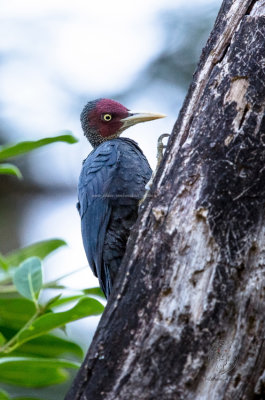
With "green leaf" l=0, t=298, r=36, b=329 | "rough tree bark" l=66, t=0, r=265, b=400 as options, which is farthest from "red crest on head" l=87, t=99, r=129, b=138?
"rough tree bark" l=66, t=0, r=265, b=400

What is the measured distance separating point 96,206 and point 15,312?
99 cm

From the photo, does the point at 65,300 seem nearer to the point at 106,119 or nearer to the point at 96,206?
the point at 96,206

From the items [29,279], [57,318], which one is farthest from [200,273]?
[29,279]

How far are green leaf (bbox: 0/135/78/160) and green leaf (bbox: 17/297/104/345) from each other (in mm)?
846

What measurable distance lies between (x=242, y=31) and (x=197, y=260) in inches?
39.6

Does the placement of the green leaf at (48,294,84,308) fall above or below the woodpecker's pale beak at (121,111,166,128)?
below

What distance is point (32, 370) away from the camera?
8.95ft

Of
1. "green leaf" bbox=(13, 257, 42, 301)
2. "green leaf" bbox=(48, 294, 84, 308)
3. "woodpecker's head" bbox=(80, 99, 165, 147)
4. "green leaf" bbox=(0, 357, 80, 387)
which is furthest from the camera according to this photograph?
"woodpecker's head" bbox=(80, 99, 165, 147)

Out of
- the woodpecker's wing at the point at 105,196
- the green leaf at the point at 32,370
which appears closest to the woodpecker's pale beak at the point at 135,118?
the woodpecker's wing at the point at 105,196

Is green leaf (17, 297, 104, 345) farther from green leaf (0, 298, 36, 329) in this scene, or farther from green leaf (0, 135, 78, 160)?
green leaf (0, 135, 78, 160)

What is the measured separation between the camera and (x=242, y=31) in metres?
2.58

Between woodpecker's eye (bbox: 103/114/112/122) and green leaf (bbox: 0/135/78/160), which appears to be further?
woodpecker's eye (bbox: 103/114/112/122)

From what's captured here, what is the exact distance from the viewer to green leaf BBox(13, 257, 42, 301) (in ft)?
9.12

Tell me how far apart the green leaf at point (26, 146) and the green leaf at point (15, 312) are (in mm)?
714
